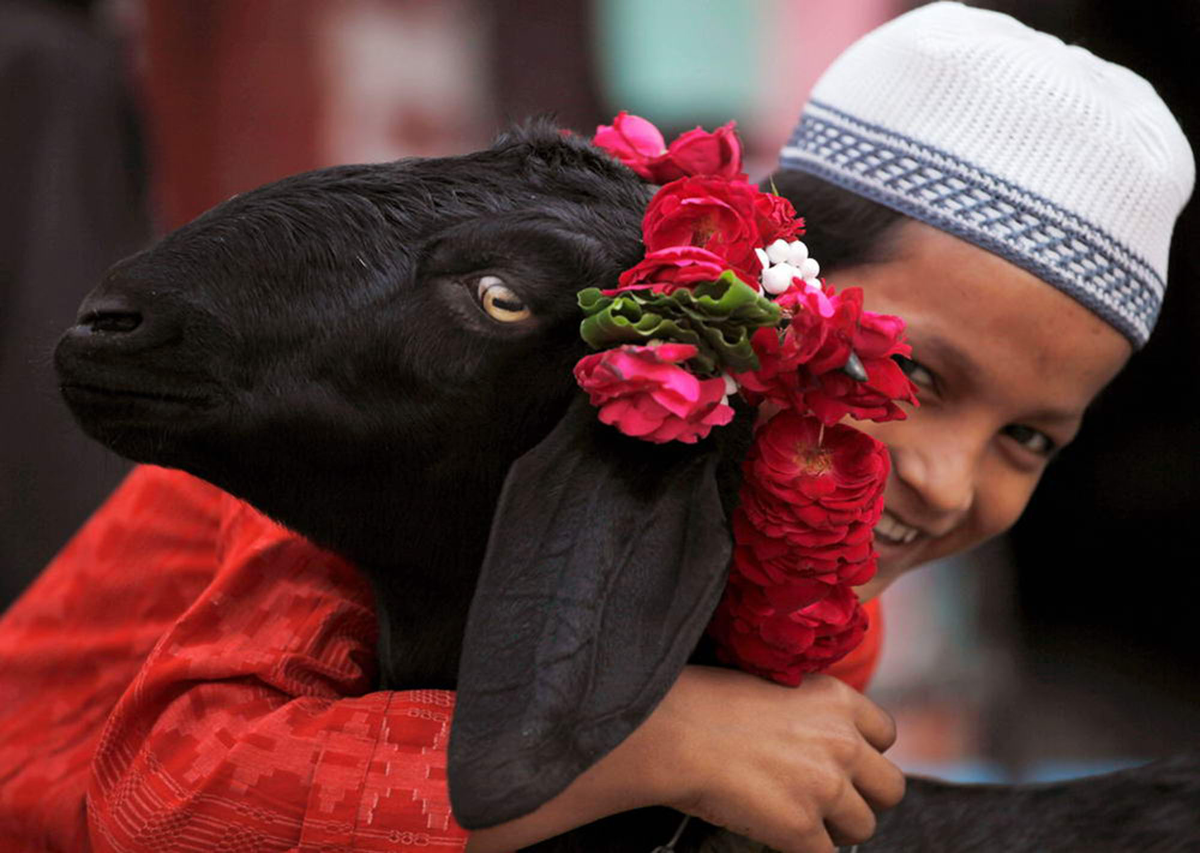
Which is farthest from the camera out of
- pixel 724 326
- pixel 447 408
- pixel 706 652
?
pixel 706 652

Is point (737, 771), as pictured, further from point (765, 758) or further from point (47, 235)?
point (47, 235)

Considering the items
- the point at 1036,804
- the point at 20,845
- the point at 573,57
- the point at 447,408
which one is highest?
the point at 447,408

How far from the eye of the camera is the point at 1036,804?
173cm

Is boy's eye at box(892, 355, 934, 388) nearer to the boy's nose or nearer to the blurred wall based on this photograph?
the boy's nose

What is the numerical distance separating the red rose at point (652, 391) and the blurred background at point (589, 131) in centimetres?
178

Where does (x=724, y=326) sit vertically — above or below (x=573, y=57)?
above

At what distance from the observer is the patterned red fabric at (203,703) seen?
4.04 ft

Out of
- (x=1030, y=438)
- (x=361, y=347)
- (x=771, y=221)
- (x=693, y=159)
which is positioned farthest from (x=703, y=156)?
(x=1030, y=438)

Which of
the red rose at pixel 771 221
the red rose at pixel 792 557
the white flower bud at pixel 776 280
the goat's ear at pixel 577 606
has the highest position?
the red rose at pixel 771 221

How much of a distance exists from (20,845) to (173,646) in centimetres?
36

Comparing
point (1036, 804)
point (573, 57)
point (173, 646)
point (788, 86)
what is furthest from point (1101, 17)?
point (173, 646)

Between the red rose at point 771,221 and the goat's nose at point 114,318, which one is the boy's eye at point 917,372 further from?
the goat's nose at point 114,318

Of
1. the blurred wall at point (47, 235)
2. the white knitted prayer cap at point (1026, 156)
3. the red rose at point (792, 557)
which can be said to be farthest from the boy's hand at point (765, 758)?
the blurred wall at point (47, 235)

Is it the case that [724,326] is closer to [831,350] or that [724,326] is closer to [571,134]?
[831,350]
